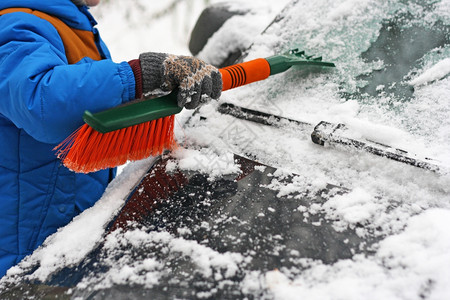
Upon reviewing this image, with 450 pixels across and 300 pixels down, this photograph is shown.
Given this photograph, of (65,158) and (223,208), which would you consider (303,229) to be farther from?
(65,158)

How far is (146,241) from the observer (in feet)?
2.75

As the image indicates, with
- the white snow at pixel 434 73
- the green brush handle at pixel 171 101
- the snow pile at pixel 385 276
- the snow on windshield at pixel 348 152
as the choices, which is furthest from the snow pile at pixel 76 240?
the white snow at pixel 434 73

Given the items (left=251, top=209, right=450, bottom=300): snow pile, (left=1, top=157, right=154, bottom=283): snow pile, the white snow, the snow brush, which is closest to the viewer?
(left=251, top=209, right=450, bottom=300): snow pile

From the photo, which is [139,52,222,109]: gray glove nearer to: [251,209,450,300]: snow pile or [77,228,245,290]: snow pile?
[77,228,245,290]: snow pile

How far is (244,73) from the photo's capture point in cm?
130

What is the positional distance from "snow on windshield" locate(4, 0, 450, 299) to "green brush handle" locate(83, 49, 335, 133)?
0.06 meters

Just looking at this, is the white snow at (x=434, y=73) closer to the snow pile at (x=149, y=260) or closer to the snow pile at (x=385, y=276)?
the snow pile at (x=385, y=276)

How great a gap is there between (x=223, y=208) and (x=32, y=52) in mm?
635

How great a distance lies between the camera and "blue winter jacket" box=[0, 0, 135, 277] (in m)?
0.91

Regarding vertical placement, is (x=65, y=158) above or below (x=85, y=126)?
below

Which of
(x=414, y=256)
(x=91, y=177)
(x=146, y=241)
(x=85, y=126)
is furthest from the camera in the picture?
(x=91, y=177)

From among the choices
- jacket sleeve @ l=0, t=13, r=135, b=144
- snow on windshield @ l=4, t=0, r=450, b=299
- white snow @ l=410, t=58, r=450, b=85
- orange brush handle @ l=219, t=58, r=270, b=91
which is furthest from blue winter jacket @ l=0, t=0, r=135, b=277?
white snow @ l=410, t=58, r=450, b=85

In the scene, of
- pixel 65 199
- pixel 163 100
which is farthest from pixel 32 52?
pixel 65 199

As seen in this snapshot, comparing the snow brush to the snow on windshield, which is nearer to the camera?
the snow on windshield
